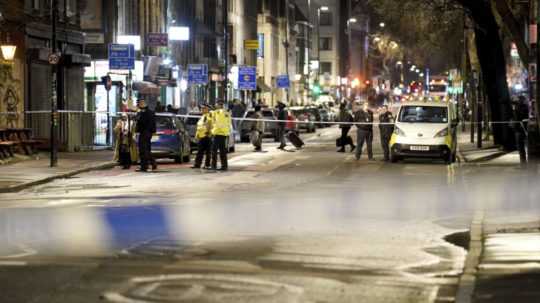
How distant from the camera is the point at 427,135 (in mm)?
33250

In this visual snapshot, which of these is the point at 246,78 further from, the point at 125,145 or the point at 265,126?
the point at 125,145

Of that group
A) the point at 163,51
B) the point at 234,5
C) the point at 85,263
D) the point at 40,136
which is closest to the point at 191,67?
the point at 163,51

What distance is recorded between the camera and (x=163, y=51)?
58719mm

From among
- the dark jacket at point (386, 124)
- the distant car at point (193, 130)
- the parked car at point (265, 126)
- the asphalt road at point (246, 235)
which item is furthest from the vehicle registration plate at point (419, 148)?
the parked car at point (265, 126)

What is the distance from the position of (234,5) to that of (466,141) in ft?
113

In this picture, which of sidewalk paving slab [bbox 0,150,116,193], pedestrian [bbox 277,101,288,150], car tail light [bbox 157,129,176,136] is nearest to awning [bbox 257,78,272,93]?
pedestrian [bbox 277,101,288,150]

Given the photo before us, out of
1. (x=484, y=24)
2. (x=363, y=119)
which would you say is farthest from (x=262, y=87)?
(x=363, y=119)

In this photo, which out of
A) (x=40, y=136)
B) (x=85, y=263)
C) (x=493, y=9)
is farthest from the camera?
(x=493, y=9)

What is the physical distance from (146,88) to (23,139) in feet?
57.1

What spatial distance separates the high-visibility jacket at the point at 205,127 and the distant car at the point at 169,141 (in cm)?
279

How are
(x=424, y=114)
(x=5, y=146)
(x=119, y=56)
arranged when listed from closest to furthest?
(x=5, y=146), (x=424, y=114), (x=119, y=56)

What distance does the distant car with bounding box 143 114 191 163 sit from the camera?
3294 cm

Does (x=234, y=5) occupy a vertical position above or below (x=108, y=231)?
above

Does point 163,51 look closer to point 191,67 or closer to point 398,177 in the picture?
point 191,67
